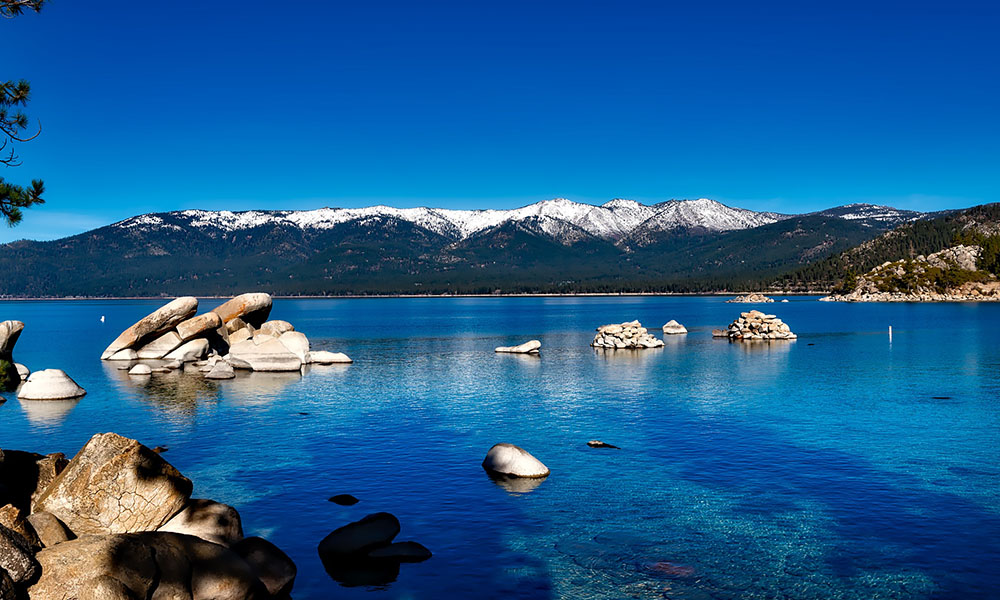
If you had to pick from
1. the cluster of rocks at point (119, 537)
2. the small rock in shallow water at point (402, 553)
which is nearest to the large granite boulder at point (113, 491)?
the cluster of rocks at point (119, 537)

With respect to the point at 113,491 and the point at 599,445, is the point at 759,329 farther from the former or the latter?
the point at 113,491

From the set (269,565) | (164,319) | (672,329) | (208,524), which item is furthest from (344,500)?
(672,329)

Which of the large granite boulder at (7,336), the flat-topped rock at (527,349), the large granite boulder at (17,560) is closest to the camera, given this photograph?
the large granite boulder at (17,560)

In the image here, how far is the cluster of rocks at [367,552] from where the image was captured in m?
18.9

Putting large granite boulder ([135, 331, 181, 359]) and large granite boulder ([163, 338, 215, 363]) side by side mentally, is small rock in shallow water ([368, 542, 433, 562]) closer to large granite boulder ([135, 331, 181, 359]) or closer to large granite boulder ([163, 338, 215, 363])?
large granite boulder ([163, 338, 215, 363])

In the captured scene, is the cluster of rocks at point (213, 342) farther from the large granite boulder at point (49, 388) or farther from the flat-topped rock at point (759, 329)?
the flat-topped rock at point (759, 329)

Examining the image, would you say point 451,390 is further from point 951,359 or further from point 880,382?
point 951,359

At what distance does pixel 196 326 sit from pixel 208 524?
195 ft

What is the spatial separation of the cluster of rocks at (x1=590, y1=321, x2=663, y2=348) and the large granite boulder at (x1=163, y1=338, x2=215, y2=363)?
4810cm

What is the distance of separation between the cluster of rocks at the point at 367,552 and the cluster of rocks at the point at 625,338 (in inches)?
2904

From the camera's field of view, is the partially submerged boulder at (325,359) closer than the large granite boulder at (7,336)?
No

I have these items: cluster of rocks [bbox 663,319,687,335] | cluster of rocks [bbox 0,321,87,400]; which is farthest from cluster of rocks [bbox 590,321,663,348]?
cluster of rocks [bbox 0,321,87,400]

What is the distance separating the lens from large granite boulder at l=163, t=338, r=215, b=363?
73062 mm

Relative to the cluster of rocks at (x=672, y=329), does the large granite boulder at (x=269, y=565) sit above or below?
below
